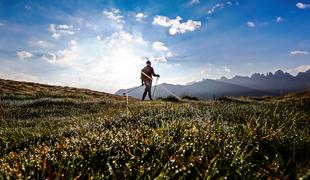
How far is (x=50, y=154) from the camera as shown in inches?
113

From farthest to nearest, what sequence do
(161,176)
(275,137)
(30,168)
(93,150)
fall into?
1. (275,137)
2. (93,150)
3. (30,168)
4. (161,176)

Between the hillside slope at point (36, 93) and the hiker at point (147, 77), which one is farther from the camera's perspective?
the hiker at point (147, 77)

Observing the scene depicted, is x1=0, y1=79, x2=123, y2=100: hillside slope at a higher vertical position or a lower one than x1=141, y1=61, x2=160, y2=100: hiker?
lower

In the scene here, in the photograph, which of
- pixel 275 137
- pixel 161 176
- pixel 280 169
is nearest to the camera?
pixel 161 176

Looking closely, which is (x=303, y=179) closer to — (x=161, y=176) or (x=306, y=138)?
(x=161, y=176)

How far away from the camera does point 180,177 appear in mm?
1990

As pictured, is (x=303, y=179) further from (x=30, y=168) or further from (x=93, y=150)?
(x=30, y=168)

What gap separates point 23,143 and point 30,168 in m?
2.36

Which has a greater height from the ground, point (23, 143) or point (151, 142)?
point (151, 142)

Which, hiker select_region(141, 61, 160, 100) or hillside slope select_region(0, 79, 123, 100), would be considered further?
hiker select_region(141, 61, 160, 100)

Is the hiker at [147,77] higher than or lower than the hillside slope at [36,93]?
higher

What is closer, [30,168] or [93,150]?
[30,168]

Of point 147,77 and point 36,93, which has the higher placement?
point 147,77

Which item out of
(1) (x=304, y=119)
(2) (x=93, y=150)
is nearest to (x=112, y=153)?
(2) (x=93, y=150)
